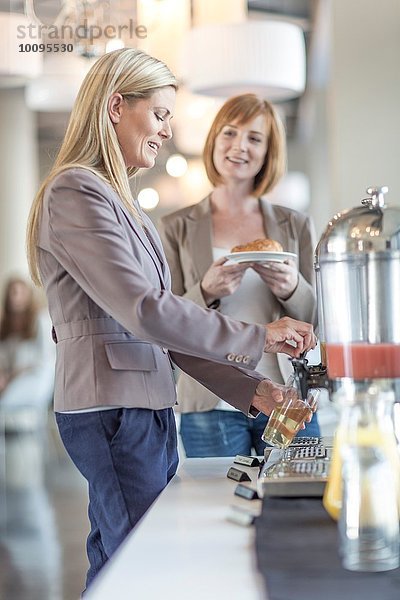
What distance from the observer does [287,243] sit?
3.03 metres

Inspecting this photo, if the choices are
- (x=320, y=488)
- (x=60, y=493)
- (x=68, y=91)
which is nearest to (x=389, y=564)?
(x=320, y=488)

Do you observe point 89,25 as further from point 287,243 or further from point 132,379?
point 132,379

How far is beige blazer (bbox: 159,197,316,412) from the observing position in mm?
2908

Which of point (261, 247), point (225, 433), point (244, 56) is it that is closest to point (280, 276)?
point (261, 247)

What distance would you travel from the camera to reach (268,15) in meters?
9.52

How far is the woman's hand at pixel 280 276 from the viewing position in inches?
109

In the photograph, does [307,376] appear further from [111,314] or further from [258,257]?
[258,257]

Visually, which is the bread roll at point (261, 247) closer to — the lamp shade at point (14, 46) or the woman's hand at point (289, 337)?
the woman's hand at point (289, 337)

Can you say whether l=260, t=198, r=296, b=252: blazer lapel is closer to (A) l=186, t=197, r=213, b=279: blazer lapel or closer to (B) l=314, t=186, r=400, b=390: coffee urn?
(A) l=186, t=197, r=213, b=279: blazer lapel

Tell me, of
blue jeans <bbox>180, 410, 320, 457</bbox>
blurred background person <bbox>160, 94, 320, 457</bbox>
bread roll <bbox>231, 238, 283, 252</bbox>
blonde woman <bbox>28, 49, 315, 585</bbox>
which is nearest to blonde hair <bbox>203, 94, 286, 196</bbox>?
blurred background person <bbox>160, 94, 320, 457</bbox>

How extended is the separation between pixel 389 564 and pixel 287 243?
1.83 meters

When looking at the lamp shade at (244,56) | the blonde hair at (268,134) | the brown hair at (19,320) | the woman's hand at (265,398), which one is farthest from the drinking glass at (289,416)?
the brown hair at (19,320)

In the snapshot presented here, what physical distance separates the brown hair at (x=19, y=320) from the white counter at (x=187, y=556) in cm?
750

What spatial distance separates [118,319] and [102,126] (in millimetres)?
421
